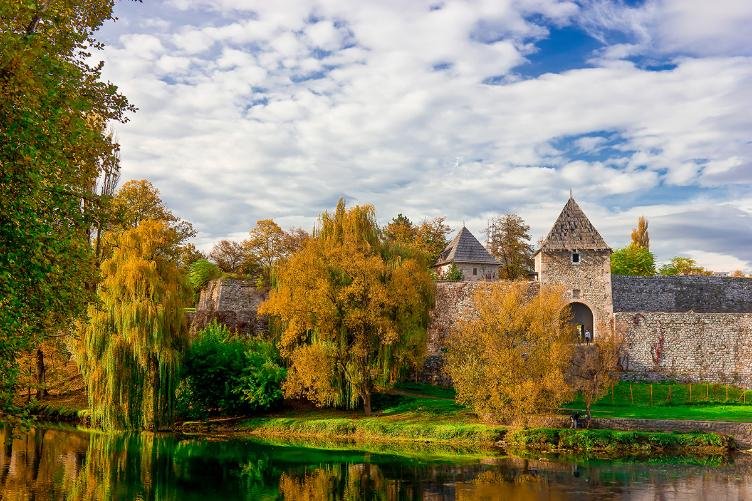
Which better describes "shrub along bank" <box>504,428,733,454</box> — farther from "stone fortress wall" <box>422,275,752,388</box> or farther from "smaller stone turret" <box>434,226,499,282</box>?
"smaller stone turret" <box>434,226,499,282</box>

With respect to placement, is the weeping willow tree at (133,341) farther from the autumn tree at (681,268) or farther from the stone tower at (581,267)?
the autumn tree at (681,268)

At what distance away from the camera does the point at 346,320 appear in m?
28.2

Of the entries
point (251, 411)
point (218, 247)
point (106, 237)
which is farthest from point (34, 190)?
point (218, 247)

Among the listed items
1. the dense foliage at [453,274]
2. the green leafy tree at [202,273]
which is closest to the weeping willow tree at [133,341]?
the green leafy tree at [202,273]

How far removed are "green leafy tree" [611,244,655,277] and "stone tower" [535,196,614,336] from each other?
20.7 meters

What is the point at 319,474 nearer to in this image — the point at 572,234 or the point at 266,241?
the point at 572,234

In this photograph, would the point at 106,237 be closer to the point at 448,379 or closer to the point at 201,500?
the point at 201,500

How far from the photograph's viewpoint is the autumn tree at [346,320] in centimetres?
2803

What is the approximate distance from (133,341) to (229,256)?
27.2m

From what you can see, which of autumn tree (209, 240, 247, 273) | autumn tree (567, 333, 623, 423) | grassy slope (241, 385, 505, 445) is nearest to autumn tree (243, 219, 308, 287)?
autumn tree (209, 240, 247, 273)

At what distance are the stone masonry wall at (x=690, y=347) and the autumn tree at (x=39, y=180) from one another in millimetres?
29073

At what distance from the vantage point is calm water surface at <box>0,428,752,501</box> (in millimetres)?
17406

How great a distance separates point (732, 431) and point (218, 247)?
38650 millimetres

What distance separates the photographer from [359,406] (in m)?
30.2
